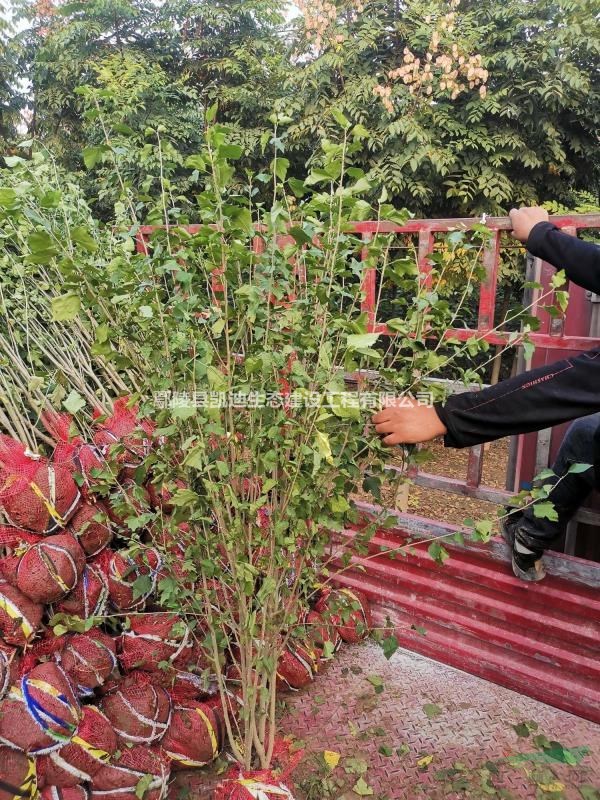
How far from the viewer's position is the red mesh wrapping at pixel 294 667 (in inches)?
97.2

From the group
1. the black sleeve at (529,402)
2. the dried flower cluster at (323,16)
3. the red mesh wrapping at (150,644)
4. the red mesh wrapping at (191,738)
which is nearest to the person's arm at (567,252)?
the black sleeve at (529,402)

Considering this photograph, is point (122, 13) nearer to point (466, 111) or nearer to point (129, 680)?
point (466, 111)

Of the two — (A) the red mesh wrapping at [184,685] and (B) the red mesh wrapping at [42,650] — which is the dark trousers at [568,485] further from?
(B) the red mesh wrapping at [42,650]

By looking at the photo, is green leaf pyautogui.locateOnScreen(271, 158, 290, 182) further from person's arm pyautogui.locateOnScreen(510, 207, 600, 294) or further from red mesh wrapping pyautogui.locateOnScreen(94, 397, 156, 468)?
red mesh wrapping pyautogui.locateOnScreen(94, 397, 156, 468)

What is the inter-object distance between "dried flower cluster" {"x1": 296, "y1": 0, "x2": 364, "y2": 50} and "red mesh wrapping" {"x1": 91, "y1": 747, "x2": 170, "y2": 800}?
8144mm

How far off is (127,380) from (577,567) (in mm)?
2349

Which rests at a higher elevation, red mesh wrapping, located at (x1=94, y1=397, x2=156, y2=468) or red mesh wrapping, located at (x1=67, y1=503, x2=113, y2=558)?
red mesh wrapping, located at (x1=94, y1=397, x2=156, y2=468)

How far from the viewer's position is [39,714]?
71.8 inches

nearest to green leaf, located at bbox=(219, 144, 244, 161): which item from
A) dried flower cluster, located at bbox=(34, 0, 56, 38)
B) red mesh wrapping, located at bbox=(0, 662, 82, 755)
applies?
red mesh wrapping, located at bbox=(0, 662, 82, 755)

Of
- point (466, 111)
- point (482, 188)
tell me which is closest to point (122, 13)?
point (466, 111)

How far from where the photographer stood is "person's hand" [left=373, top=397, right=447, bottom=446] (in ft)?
5.25

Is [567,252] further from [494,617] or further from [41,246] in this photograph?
[494,617]

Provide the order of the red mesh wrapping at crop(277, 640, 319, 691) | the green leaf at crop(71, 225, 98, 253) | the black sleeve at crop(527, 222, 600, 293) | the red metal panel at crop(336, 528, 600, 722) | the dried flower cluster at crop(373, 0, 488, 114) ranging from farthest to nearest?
the dried flower cluster at crop(373, 0, 488, 114), the red mesh wrapping at crop(277, 640, 319, 691), the red metal panel at crop(336, 528, 600, 722), the black sleeve at crop(527, 222, 600, 293), the green leaf at crop(71, 225, 98, 253)

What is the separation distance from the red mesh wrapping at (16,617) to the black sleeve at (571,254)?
2056 mm
